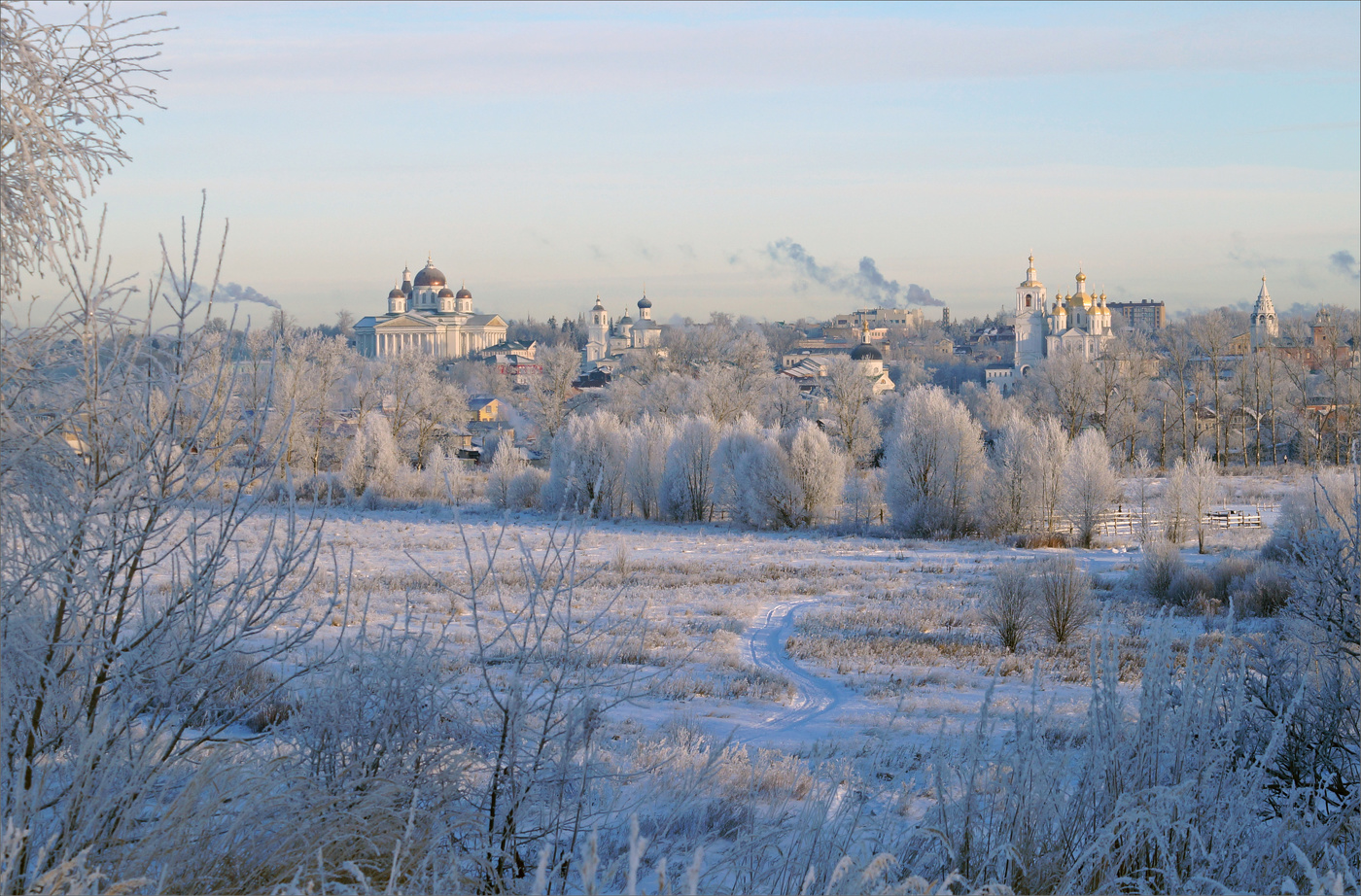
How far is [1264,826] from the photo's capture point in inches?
218

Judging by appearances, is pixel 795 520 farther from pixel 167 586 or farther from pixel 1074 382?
pixel 167 586

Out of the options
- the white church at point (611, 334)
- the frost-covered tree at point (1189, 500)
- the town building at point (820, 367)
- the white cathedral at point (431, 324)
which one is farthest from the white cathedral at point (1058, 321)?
the frost-covered tree at point (1189, 500)

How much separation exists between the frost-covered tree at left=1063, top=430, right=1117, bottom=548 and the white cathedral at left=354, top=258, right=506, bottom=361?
97353mm

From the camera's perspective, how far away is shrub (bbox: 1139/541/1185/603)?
783 inches

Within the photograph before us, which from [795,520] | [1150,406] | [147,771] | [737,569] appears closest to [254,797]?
[147,771]

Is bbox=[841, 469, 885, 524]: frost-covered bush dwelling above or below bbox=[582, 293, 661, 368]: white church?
below

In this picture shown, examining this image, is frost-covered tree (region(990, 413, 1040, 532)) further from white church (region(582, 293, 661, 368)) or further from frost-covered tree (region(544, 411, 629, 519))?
white church (region(582, 293, 661, 368))

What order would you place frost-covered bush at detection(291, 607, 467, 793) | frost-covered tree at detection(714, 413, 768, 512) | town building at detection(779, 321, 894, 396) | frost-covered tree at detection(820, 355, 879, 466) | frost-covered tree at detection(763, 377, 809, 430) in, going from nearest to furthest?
frost-covered bush at detection(291, 607, 467, 793) < frost-covered tree at detection(714, 413, 768, 512) < frost-covered tree at detection(820, 355, 879, 466) < frost-covered tree at detection(763, 377, 809, 430) < town building at detection(779, 321, 894, 396)

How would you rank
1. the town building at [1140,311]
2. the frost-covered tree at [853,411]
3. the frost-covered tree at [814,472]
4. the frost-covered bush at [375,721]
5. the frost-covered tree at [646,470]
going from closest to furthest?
the frost-covered bush at [375,721], the frost-covered tree at [814,472], the frost-covered tree at [646,470], the frost-covered tree at [853,411], the town building at [1140,311]

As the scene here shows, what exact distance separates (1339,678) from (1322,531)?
962mm

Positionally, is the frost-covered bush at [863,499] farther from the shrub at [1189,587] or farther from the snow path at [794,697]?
the snow path at [794,697]

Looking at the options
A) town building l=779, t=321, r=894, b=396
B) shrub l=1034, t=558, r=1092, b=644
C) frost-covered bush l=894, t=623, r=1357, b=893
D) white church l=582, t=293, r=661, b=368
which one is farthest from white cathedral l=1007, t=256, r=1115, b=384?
frost-covered bush l=894, t=623, r=1357, b=893

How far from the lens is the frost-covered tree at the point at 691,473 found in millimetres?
35094

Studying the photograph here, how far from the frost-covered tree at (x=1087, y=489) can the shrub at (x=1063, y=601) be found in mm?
13074
